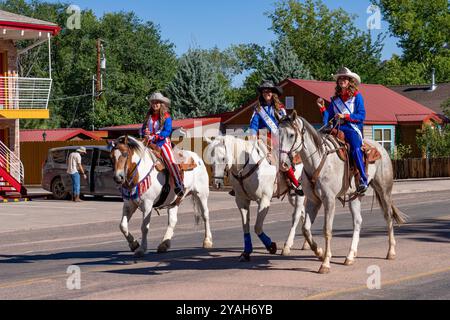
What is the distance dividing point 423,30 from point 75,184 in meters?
63.0

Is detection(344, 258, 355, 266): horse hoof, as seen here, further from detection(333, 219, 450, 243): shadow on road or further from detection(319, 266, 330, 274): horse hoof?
detection(333, 219, 450, 243): shadow on road

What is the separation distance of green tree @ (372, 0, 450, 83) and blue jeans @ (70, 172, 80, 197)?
59198 mm

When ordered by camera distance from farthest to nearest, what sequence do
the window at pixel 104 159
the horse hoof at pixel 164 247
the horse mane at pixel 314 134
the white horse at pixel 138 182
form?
the window at pixel 104 159, the horse hoof at pixel 164 247, the white horse at pixel 138 182, the horse mane at pixel 314 134

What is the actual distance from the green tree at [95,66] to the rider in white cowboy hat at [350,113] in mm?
67048

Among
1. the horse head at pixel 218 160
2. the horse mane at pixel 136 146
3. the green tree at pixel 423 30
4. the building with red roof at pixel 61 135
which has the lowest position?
the horse head at pixel 218 160

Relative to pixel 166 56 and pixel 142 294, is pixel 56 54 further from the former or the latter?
pixel 142 294

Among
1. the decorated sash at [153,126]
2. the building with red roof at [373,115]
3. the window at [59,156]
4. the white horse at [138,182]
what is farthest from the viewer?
the building with red roof at [373,115]

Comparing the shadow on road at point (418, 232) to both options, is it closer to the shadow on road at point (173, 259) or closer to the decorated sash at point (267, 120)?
the shadow on road at point (173, 259)

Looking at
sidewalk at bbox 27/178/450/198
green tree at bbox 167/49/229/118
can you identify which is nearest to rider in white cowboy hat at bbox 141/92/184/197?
sidewalk at bbox 27/178/450/198

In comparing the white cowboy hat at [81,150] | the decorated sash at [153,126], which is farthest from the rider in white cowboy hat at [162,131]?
the white cowboy hat at [81,150]

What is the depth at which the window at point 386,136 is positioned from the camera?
49.3 m

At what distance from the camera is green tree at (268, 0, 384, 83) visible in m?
78.5

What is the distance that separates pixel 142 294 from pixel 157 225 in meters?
11.5
